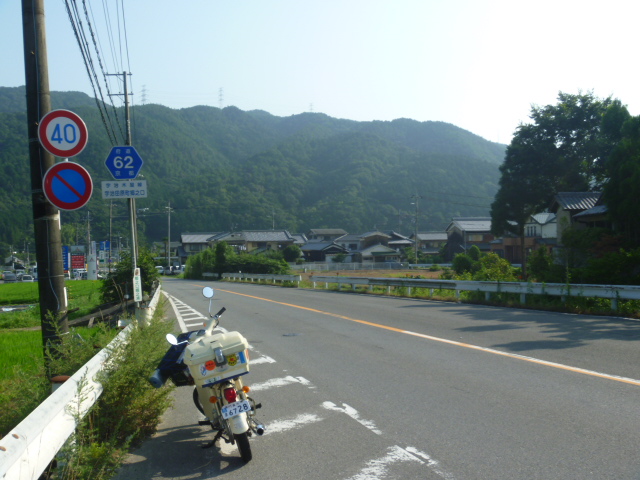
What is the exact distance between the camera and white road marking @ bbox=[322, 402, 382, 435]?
18.8 feet

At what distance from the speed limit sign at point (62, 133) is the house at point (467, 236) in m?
73.9

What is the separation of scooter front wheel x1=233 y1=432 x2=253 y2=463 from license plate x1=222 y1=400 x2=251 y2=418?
19cm

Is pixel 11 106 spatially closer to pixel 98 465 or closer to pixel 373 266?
pixel 373 266

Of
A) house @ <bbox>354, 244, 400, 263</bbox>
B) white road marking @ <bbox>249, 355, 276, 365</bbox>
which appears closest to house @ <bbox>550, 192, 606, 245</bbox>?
white road marking @ <bbox>249, 355, 276, 365</bbox>

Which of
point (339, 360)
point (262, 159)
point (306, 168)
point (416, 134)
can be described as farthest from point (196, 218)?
point (339, 360)

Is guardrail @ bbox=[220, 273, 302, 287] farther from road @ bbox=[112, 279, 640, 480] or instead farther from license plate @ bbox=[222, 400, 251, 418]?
license plate @ bbox=[222, 400, 251, 418]

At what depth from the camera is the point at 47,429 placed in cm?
371

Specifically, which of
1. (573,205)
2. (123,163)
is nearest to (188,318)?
(123,163)

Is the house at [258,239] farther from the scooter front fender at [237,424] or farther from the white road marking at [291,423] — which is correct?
the scooter front fender at [237,424]

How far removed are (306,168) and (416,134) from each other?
141 ft

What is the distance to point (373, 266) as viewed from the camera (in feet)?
262

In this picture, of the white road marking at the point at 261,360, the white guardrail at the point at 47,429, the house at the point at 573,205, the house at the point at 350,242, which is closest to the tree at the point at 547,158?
the house at the point at 573,205

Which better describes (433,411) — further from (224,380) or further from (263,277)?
(263,277)

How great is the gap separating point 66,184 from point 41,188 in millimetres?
552
